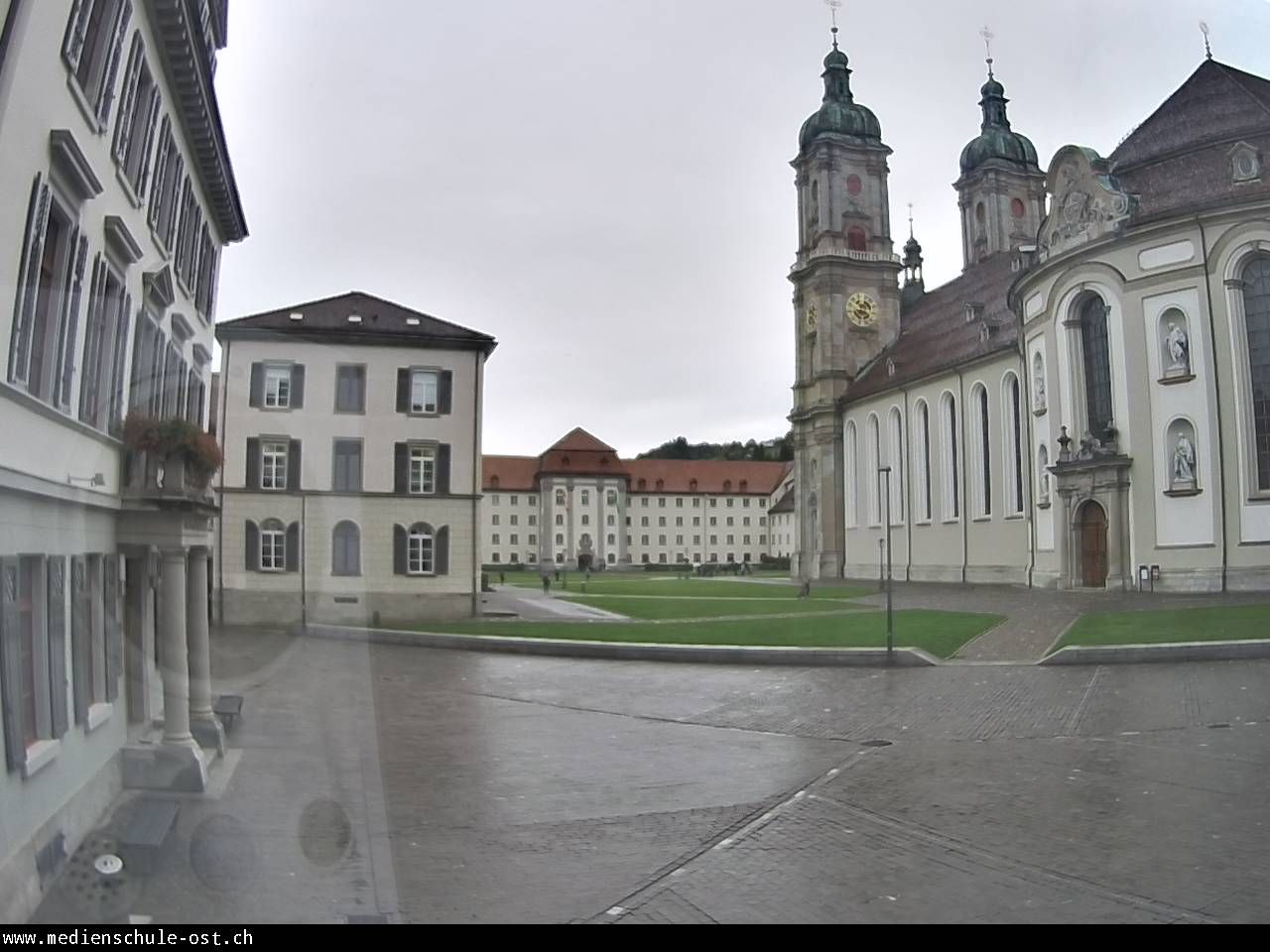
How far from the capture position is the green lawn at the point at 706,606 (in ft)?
113

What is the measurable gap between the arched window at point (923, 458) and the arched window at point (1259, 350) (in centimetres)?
2483

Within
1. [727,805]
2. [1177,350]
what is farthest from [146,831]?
[1177,350]

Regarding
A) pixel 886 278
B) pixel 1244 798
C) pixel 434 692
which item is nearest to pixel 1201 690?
pixel 1244 798

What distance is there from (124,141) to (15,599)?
4.35 metres

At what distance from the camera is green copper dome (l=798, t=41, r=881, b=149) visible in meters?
72.3

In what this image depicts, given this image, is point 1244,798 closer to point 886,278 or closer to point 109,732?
point 109,732

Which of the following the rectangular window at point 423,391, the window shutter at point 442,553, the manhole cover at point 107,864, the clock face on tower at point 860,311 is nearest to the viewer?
the manhole cover at point 107,864

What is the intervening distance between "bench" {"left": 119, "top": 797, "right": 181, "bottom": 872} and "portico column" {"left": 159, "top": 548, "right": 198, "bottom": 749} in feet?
3.40

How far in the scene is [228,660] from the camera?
550 inches

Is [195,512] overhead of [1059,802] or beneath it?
overhead

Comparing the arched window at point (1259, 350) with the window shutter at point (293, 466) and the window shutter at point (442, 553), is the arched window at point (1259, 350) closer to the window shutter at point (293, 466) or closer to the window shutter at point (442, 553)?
the window shutter at point (442, 553)

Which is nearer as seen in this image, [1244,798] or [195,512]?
[1244,798]

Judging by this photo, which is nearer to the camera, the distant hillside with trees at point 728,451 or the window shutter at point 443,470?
the window shutter at point 443,470

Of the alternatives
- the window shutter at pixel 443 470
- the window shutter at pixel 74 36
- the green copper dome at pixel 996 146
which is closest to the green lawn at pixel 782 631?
the window shutter at pixel 443 470
